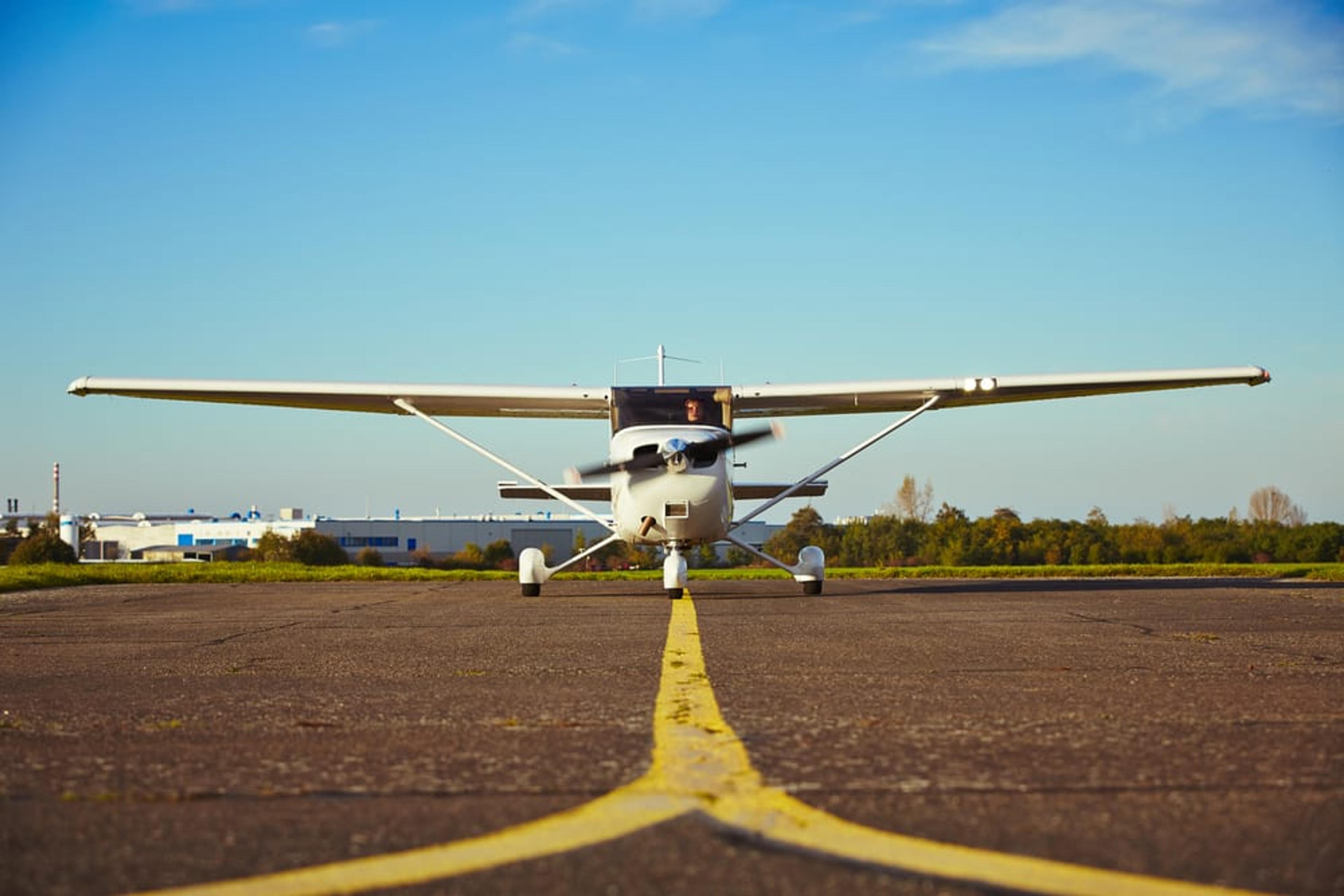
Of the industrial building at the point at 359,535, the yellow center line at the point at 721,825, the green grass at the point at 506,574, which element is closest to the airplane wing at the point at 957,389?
the green grass at the point at 506,574

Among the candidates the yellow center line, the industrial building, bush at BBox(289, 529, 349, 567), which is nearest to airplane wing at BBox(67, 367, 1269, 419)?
the yellow center line

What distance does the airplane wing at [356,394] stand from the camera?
18.5 m

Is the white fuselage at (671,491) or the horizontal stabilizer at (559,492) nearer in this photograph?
the white fuselage at (671,491)

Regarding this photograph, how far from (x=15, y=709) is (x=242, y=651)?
2.55 meters

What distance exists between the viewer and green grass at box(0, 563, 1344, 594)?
22047mm

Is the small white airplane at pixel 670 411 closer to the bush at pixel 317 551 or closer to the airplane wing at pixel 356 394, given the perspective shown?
the airplane wing at pixel 356 394

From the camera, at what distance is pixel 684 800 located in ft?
9.00

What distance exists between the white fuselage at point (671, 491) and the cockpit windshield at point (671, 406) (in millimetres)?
507

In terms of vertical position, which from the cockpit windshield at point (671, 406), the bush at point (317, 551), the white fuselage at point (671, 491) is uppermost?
the cockpit windshield at point (671, 406)

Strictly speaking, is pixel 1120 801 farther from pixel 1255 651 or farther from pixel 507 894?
pixel 1255 651

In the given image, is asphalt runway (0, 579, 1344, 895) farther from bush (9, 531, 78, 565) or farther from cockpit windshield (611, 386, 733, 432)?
bush (9, 531, 78, 565)

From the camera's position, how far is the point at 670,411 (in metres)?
16.1

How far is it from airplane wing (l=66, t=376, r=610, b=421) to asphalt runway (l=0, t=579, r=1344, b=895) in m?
11.2

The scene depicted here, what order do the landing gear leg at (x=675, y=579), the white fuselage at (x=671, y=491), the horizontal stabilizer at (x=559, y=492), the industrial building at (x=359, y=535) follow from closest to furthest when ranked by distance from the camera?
the landing gear leg at (x=675, y=579)
the white fuselage at (x=671, y=491)
the horizontal stabilizer at (x=559, y=492)
the industrial building at (x=359, y=535)
